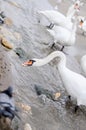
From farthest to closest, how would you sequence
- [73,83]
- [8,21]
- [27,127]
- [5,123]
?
[8,21] < [73,83] < [27,127] < [5,123]

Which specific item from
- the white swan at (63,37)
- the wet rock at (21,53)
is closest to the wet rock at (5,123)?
the wet rock at (21,53)

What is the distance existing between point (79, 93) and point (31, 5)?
6858mm

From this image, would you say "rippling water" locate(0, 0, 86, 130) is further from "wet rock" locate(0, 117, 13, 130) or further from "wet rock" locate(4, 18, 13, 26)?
"wet rock" locate(0, 117, 13, 130)

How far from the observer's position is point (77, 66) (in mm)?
9289

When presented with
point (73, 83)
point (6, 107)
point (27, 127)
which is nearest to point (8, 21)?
point (73, 83)

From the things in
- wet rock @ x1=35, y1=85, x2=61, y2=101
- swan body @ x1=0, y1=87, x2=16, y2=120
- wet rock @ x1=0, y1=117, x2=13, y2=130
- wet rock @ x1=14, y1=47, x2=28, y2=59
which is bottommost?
wet rock @ x1=35, y1=85, x2=61, y2=101

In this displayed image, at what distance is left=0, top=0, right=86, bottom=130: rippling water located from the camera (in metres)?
6.23

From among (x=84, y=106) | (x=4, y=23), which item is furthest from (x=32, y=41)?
(x=84, y=106)

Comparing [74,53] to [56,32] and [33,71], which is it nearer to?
[56,32]

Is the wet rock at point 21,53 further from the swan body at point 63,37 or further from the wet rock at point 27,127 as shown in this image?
the wet rock at point 27,127

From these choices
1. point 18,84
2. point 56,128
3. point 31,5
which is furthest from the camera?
point 31,5

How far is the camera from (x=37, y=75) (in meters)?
7.51

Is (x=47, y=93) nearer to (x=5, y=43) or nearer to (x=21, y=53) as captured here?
(x=21, y=53)

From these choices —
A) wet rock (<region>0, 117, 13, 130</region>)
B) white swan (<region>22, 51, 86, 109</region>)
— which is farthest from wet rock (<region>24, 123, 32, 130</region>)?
white swan (<region>22, 51, 86, 109</region>)
